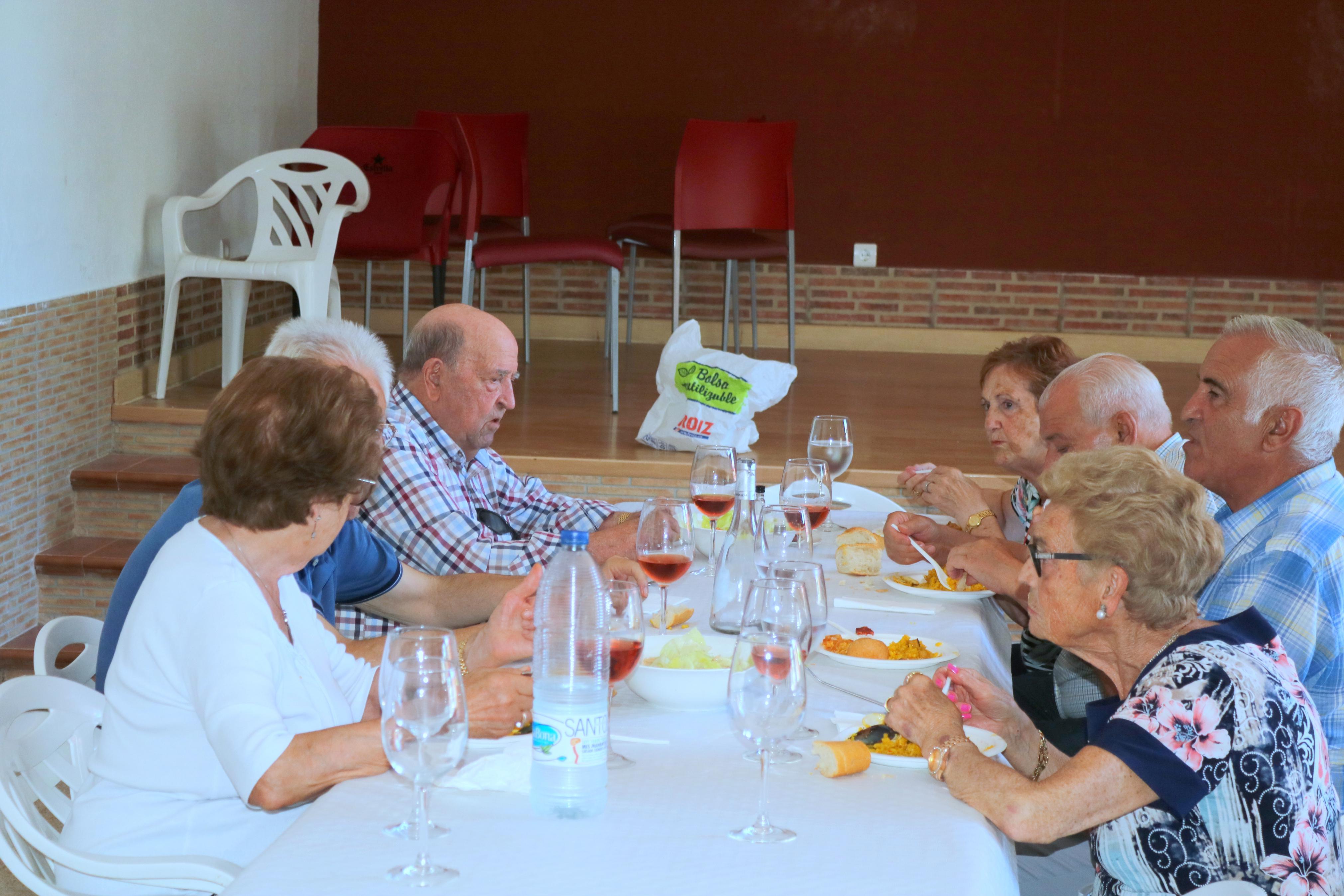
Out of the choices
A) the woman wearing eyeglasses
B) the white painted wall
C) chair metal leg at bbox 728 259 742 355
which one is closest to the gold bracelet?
the woman wearing eyeglasses

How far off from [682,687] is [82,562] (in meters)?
2.83

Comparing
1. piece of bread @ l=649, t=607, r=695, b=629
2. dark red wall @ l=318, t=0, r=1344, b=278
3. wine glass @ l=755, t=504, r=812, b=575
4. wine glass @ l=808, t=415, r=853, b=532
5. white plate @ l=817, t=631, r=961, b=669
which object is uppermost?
dark red wall @ l=318, t=0, r=1344, b=278

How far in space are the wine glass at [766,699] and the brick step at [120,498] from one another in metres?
3.17

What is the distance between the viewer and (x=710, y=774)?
52.8 inches

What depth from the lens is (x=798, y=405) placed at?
527 cm

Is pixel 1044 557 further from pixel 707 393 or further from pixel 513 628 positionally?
pixel 707 393

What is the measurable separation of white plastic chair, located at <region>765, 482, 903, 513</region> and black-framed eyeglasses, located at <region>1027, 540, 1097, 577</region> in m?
1.18

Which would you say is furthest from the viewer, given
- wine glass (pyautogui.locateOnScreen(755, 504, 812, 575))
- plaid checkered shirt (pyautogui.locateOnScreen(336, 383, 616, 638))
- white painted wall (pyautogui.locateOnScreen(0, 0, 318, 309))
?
white painted wall (pyautogui.locateOnScreen(0, 0, 318, 309))

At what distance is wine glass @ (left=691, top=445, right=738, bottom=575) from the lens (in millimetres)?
2105

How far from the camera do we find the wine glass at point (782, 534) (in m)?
1.99

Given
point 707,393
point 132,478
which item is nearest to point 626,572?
point 707,393

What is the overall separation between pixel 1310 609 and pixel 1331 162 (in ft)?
19.1

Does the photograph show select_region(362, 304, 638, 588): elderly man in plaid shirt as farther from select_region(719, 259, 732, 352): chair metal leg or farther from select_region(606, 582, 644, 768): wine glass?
select_region(719, 259, 732, 352): chair metal leg

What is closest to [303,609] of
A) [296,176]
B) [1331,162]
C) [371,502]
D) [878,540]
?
[371,502]
